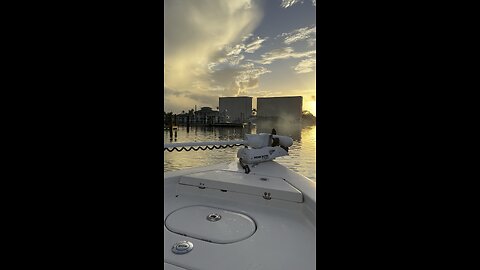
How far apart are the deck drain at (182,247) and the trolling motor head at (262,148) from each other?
159 cm

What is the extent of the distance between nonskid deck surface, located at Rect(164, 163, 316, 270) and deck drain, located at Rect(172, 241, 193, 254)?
1.1 inches

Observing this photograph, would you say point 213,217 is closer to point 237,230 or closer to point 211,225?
point 211,225

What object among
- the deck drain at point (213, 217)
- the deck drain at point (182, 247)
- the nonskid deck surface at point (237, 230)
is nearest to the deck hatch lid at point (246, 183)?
the nonskid deck surface at point (237, 230)

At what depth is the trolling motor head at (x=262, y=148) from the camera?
3.21m

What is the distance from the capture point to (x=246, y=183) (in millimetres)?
2557

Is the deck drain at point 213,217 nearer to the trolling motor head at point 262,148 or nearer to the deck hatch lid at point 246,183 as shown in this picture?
the deck hatch lid at point 246,183

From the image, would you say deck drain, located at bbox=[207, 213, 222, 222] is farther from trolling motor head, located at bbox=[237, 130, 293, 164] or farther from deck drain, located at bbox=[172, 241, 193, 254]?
trolling motor head, located at bbox=[237, 130, 293, 164]
